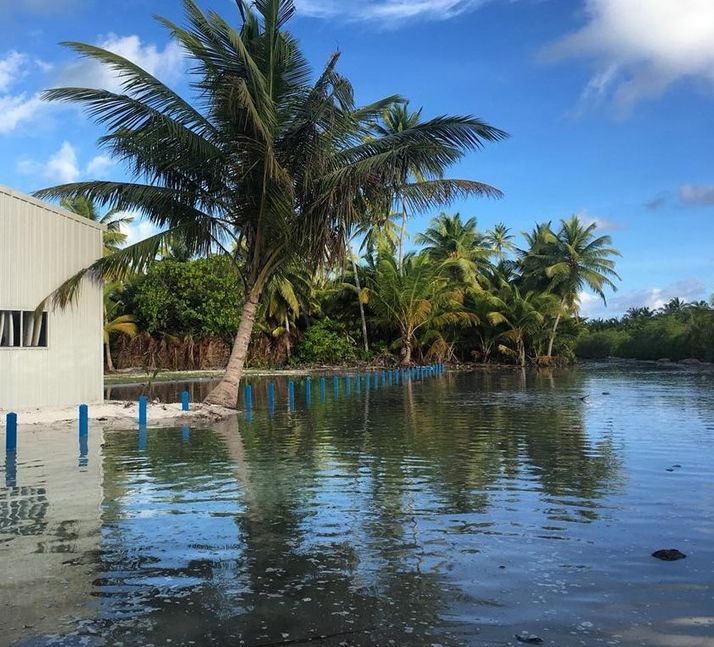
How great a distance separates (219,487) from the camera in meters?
8.59

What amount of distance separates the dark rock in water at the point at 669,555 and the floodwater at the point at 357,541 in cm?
14

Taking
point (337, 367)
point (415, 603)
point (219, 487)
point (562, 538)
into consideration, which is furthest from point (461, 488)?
point (337, 367)

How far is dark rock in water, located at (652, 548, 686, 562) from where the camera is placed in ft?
18.3

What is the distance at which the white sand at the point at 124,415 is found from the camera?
1549 centimetres

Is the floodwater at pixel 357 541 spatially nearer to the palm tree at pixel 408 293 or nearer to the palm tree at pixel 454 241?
the palm tree at pixel 408 293

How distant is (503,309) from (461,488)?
4122cm

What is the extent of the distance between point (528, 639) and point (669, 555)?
2.13 meters

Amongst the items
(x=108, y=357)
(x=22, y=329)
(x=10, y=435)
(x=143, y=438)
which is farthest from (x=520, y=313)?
(x=10, y=435)

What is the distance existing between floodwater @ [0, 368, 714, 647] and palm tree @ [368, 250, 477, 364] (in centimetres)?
2777

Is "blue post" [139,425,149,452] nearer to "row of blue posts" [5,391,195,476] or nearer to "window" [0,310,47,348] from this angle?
"row of blue posts" [5,391,195,476]

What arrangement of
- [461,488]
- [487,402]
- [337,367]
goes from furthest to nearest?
[337,367] < [487,402] < [461,488]

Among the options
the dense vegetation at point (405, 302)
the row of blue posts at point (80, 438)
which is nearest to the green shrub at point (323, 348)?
the dense vegetation at point (405, 302)

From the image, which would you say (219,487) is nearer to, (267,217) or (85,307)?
(267,217)

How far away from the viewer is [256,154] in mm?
16875
